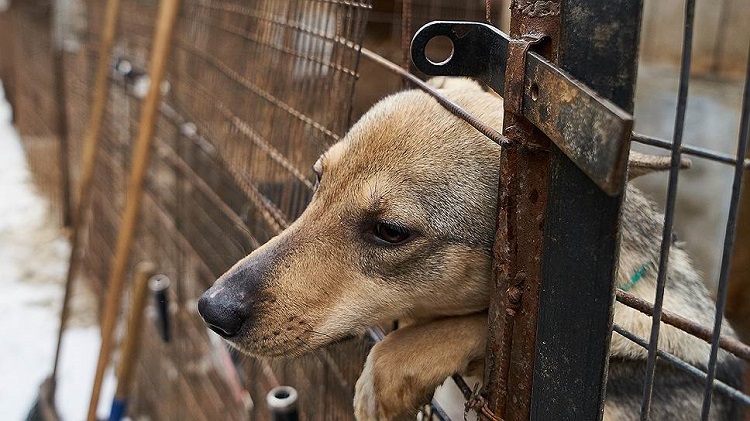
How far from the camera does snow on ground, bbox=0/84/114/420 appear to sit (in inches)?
161

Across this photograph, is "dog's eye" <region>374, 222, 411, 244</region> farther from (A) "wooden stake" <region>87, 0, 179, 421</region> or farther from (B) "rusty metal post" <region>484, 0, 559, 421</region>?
(A) "wooden stake" <region>87, 0, 179, 421</region>

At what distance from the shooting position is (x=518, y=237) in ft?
3.33

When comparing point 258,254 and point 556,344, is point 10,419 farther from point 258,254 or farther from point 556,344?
point 556,344

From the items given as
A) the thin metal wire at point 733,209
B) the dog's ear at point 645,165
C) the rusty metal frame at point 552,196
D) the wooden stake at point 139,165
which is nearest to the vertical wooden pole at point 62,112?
the wooden stake at point 139,165

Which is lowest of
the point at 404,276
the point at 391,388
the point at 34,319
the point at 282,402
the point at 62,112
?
the point at 34,319

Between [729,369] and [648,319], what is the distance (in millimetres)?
388

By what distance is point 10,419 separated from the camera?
Result: 12.8ft

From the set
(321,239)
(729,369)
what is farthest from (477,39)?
(729,369)

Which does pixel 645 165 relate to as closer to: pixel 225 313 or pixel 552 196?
pixel 552 196

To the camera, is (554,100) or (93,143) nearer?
(554,100)

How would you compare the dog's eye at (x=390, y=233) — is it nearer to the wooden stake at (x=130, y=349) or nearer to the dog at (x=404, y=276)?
the dog at (x=404, y=276)

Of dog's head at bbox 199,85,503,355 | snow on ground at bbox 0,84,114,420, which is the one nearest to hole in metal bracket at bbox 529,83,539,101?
dog's head at bbox 199,85,503,355

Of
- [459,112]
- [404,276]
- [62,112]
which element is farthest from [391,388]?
[62,112]

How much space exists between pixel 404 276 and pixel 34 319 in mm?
4226
